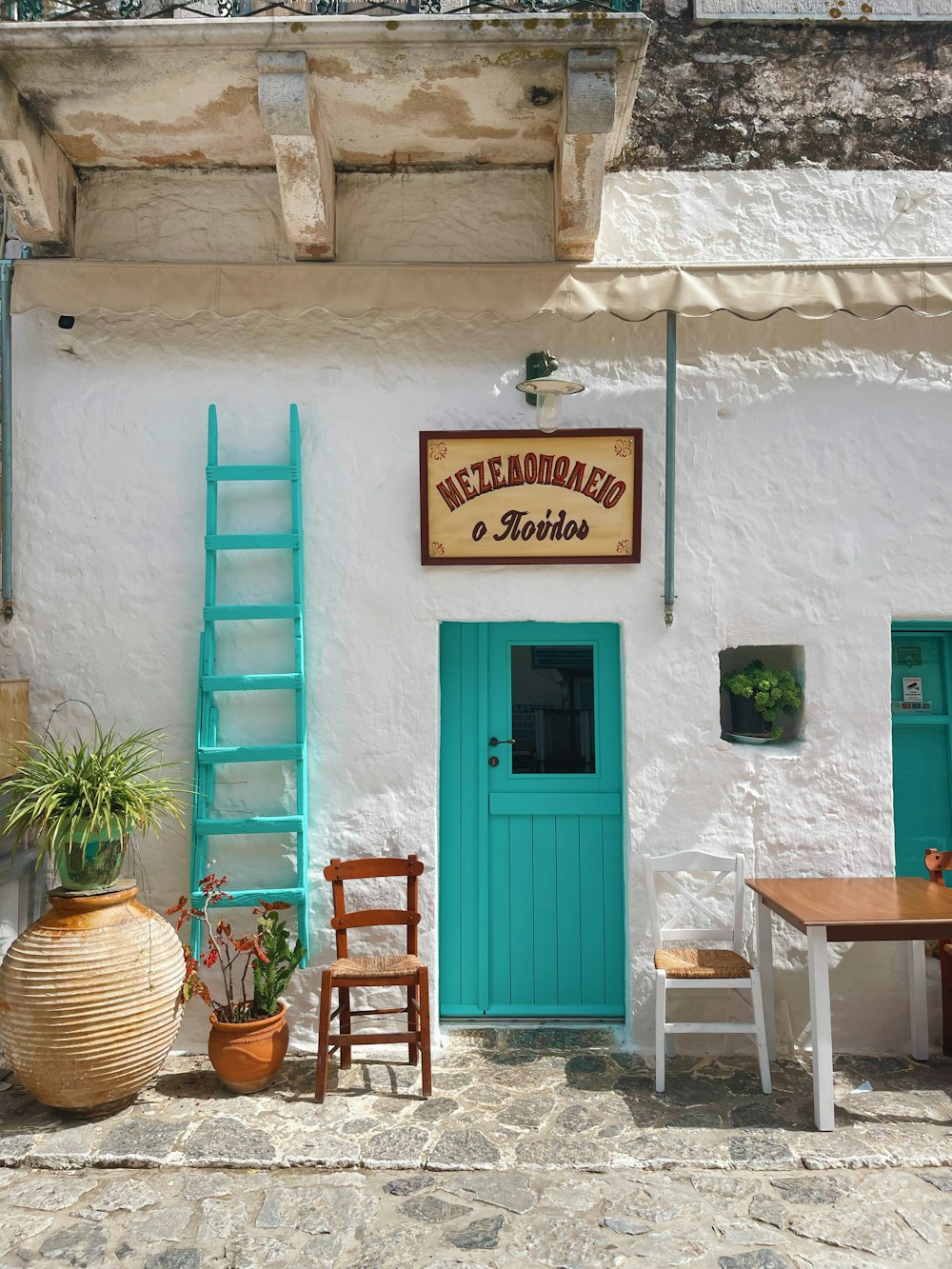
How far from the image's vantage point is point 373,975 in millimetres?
4352

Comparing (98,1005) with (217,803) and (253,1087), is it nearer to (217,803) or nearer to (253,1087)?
(253,1087)

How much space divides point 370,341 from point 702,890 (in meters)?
3.24

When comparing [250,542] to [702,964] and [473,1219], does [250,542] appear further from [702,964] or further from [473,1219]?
[473,1219]

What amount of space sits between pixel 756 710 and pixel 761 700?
13 centimetres

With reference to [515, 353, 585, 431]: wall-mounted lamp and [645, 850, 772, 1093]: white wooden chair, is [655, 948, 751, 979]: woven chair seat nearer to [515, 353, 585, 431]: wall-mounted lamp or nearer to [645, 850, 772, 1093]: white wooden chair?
[645, 850, 772, 1093]: white wooden chair

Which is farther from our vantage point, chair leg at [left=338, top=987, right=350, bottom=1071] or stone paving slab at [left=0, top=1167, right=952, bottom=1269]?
chair leg at [left=338, top=987, right=350, bottom=1071]

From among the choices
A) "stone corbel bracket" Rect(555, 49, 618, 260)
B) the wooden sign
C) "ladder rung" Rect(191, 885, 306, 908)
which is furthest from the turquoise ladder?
"stone corbel bracket" Rect(555, 49, 618, 260)

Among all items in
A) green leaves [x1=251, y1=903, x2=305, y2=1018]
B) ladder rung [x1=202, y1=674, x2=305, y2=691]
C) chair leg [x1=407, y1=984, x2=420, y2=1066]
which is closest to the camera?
green leaves [x1=251, y1=903, x2=305, y2=1018]

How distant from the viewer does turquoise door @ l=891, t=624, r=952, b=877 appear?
17.6 feet

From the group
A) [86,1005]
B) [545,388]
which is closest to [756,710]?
[545,388]

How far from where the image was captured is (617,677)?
530cm

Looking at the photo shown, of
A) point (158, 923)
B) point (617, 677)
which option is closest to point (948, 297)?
point (617, 677)

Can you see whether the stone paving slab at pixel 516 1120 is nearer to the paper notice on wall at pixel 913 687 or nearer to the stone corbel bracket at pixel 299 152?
the paper notice on wall at pixel 913 687

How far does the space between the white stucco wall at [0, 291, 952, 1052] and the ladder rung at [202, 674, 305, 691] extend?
196 mm
